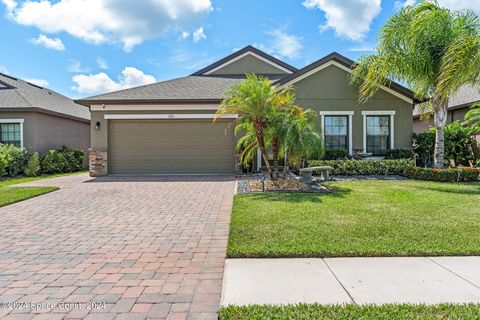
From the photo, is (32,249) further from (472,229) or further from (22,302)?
(472,229)

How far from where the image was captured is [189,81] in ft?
54.1

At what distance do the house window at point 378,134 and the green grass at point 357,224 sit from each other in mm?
5046

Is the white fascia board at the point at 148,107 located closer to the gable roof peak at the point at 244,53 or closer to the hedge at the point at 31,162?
the hedge at the point at 31,162

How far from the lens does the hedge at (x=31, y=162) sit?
13369mm

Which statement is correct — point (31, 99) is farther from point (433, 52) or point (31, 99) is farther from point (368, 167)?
point (433, 52)

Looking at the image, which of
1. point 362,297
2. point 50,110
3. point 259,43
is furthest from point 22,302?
point 259,43

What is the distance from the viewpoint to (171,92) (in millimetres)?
13898

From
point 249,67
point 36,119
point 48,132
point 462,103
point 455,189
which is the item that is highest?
point 249,67

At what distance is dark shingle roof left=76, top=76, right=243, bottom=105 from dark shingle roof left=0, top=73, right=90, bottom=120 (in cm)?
484

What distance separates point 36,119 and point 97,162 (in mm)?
5370

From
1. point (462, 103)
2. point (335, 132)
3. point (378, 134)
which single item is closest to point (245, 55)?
point (335, 132)

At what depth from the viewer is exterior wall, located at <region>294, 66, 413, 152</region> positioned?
13266mm

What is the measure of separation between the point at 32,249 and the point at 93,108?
10.2 metres

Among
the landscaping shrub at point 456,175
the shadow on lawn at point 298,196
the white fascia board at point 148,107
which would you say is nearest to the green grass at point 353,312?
the shadow on lawn at point 298,196
